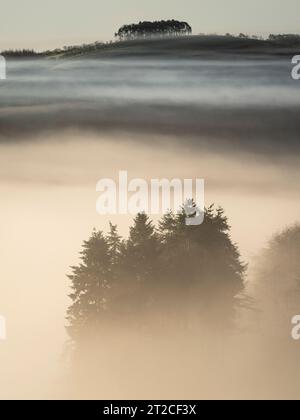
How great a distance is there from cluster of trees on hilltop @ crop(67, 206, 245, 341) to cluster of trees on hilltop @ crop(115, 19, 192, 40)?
0.74 meters

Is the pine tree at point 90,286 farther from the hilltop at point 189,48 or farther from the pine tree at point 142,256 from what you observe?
the hilltop at point 189,48

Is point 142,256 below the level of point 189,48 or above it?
below

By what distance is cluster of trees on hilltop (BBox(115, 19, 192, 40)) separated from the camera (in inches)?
151

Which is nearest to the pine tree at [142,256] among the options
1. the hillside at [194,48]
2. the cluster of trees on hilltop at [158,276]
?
the cluster of trees on hilltop at [158,276]

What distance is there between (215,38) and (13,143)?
94cm

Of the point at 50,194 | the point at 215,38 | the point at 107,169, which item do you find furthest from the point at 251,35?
the point at 50,194

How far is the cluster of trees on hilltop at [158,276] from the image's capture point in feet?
12.3

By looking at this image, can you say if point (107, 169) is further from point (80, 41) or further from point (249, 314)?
point (249, 314)

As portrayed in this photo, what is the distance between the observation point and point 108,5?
152 inches

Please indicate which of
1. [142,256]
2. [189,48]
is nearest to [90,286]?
[142,256]

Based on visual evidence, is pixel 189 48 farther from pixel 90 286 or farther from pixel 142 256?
pixel 90 286

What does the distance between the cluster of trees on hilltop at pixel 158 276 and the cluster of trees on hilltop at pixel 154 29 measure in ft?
2.41

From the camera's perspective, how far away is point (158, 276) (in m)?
3.81

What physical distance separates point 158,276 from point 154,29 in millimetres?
1008
